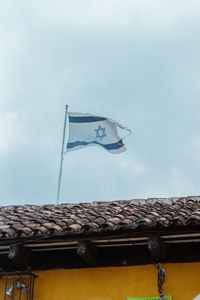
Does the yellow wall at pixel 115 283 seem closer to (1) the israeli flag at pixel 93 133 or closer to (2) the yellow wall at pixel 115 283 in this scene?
(2) the yellow wall at pixel 115 283

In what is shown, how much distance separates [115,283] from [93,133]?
438 cm

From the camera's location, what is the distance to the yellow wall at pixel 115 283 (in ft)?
22.8

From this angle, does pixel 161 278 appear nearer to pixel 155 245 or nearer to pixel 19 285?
pixel 155 245

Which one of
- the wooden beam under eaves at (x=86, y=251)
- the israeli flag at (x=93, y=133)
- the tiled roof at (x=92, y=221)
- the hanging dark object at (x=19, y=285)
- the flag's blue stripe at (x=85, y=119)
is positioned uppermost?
the flag's blue stripe at (x=85, y=119)

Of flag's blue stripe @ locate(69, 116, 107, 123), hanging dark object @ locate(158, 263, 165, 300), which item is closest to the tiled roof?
hanging dark object @ locate(158, 263, 165, 300)

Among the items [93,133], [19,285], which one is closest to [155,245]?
[19,285]

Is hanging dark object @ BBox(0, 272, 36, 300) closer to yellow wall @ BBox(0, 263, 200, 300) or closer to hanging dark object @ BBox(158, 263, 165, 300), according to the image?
yellow wall @ BBox(0, 263, 200, 300)

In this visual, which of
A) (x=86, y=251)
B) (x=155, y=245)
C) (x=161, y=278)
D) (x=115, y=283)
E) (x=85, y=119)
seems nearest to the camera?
(x=155, y=245)

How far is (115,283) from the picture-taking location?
7.23m

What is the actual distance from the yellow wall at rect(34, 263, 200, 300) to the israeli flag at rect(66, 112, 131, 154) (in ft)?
12.5

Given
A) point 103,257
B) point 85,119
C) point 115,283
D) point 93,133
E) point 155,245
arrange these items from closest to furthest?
point 155,245 < point 115,283 < point 103,257 < point 93,133 < point 85,119

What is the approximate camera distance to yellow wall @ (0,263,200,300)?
273 inches

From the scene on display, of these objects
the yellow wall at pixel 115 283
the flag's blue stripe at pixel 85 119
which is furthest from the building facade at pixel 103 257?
the flag's blue stripe at pixel 85 119

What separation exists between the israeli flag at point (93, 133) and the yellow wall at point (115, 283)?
3810 millimetres
